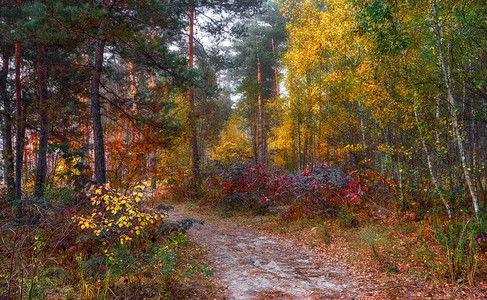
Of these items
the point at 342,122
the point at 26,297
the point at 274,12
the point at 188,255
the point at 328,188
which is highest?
the point at 274,12

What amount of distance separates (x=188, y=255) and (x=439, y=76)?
5.80m

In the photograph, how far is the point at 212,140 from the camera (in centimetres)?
1845

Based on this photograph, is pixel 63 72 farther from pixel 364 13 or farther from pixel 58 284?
pixel 364 13

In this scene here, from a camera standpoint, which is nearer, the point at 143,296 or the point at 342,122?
the point at 143,296

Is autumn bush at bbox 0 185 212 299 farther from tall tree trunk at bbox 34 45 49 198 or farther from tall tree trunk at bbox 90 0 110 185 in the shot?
tall tree trunk at bbox 34 45 49 198

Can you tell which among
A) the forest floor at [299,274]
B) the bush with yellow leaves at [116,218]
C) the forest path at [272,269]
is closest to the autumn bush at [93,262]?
the bush with yellow leaves at [116,218]

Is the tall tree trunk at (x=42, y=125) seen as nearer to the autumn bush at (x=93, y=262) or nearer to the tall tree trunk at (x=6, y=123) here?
the tall tree trunk at (x=6, y=123)

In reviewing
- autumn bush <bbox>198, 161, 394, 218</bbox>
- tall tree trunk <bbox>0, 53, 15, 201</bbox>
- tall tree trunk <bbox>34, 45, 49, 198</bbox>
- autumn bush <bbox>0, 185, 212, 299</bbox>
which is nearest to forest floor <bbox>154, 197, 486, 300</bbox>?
autumn bush <bbox>0, 185, 212, 299</bbox>

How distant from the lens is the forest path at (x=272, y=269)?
12.1ft

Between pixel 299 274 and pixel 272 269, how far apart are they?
0.44 m

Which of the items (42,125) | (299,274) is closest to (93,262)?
(299,274)

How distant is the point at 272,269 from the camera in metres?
4.60

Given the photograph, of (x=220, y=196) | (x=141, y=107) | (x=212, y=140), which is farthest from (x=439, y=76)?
(x=212, y=140)

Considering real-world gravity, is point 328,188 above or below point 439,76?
below
